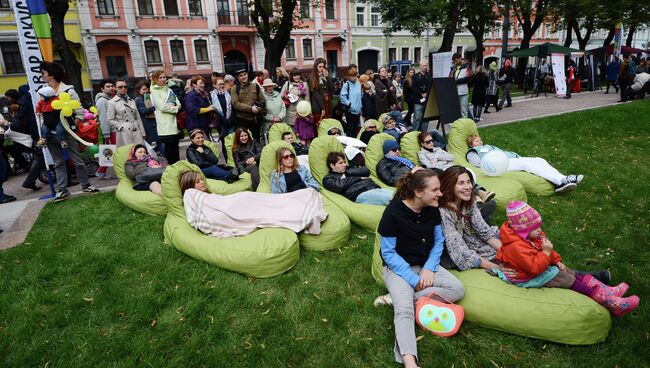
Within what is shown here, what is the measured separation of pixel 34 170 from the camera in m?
7.33

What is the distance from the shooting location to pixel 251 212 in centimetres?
443

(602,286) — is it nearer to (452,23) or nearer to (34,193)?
(34,193)

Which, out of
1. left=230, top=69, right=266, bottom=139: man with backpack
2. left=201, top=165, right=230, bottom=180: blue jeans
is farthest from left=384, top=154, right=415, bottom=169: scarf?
left=230, top=69, right=266, bottom=139: man with backpack

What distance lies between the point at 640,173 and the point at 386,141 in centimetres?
456

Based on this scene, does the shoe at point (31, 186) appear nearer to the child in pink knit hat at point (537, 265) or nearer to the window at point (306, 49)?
the child in pink knit hat at point (537, 265)

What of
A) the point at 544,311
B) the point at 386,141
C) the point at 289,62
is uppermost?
the point at 289,62

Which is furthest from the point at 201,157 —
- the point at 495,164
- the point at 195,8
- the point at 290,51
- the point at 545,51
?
the point at 290,51

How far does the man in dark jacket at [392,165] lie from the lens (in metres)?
5.84

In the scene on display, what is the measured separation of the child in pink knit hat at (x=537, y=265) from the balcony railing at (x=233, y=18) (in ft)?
101

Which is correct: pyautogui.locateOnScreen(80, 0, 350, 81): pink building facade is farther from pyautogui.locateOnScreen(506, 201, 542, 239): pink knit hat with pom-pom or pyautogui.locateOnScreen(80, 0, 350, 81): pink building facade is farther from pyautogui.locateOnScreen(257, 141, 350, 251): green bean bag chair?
pyautogui.locateOnScreen(506, 201, 542, 239): pink knit hat with pom-pom

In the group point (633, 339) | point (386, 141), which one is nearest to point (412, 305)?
point (633, 339)

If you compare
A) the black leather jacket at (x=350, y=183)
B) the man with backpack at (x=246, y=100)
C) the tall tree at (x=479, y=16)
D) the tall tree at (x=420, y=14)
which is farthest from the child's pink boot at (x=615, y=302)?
the tall tree at (x=479, y=16)

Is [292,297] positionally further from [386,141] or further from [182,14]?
[182,14]

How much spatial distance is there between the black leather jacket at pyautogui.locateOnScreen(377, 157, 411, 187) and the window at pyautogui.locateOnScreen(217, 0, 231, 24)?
92.3ft
